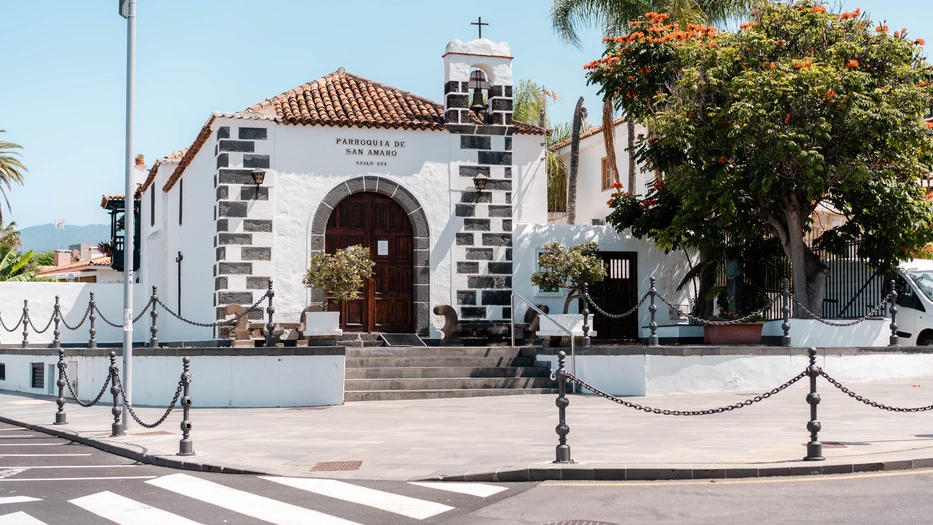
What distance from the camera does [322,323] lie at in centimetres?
1998

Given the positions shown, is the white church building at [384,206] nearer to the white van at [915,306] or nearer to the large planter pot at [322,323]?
the large planter pot at [322,323]

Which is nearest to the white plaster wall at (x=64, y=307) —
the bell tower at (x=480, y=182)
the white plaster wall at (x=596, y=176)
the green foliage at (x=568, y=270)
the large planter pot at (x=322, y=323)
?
the large planter pot at (x=322, y=323)

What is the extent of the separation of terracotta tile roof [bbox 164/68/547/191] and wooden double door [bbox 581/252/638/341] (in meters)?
3.76

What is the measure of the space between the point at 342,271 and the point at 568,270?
4675 millimetres

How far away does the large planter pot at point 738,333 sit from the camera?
19.7 m

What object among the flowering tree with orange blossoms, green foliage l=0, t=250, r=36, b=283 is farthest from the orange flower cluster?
green foliage l=0, t=250, r=36, b=283

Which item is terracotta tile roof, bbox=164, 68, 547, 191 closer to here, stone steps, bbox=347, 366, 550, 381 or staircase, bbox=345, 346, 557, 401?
staircase, bbox=345, 346, 557, 401

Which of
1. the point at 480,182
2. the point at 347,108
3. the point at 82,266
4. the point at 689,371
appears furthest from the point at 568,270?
the point at 82,266

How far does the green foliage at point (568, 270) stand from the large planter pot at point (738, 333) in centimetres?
298

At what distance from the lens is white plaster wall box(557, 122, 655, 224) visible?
36.6m

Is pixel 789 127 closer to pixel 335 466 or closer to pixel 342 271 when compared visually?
pixel 342 271

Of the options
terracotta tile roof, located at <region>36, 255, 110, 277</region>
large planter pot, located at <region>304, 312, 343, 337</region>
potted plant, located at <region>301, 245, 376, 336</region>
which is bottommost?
large planter pot, located at <region>304, 312, 343, 337</region>

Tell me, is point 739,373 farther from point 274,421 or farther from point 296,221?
point 296,221

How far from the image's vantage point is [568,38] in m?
31.1
